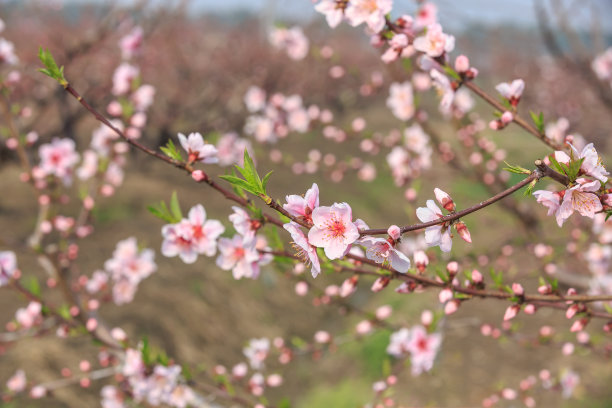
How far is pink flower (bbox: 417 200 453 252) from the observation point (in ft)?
2.86

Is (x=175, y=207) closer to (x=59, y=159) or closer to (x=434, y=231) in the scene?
(x=434, y=231)

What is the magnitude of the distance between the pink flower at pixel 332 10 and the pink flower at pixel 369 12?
1.7 inches

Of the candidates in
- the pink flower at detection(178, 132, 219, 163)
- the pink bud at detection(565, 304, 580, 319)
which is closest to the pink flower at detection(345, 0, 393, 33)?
the pink flower at detection(178, 132, 219, 163)

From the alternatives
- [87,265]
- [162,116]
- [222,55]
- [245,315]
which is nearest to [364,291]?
[245,315]

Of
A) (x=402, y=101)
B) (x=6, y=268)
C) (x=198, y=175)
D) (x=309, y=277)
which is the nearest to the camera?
(x=198, y=175)

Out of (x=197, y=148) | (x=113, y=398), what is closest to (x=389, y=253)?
(x=197, y=148)

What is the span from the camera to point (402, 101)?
10.1 ft

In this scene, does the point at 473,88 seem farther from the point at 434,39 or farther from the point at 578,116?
the point at 578,116

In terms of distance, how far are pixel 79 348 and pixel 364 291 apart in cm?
324

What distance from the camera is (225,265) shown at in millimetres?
1292

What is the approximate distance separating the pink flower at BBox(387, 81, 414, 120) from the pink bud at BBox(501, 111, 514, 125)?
5.52 feet

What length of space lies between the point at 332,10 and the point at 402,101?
1.82 meters

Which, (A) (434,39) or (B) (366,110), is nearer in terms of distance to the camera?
(A) (434,39)

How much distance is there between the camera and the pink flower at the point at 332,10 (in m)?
1.34
